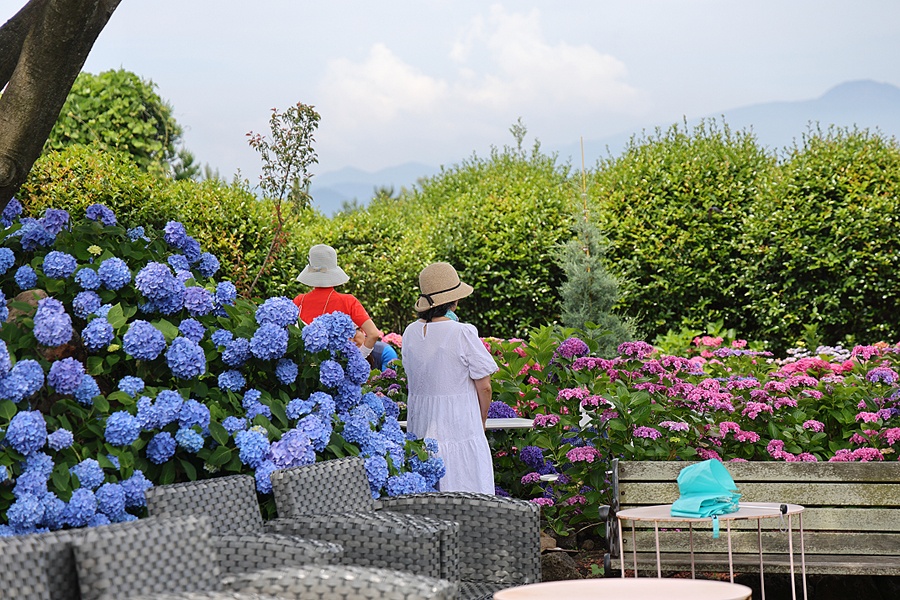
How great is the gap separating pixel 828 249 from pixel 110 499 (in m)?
8.82

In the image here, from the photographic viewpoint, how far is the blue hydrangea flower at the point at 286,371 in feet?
9.52

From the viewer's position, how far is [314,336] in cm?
287

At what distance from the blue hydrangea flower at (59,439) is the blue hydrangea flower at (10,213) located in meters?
1.25

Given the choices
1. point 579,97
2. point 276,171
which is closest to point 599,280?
point 276,171

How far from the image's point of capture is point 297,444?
2703 millimetres

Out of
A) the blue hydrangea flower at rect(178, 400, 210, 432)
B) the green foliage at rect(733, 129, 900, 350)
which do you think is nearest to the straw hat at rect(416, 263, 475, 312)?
the blue hydrangea flower at rect(178, 400, 210, 432)

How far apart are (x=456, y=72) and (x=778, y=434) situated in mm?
140823

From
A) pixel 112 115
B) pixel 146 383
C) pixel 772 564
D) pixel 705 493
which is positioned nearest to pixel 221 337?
pixel 146 383

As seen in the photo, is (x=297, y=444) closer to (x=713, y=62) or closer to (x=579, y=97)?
(x=579, y=97)

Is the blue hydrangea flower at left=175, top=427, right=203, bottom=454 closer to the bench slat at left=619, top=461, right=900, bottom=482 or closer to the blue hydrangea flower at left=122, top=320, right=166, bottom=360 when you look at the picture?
the blue hydrangea flower at left=122, top=320, right=166, bottom=360

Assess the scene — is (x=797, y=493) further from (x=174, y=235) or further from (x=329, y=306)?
(x=329, y=306)

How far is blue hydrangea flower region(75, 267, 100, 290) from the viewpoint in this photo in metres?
2.66

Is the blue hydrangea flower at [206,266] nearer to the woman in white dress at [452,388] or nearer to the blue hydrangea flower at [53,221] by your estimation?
the blue hydrangea flower at [53,221]

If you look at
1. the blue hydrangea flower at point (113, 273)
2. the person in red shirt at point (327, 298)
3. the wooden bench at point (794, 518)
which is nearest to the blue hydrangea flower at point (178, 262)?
the blue hydrangea flower at point (113, 273)
